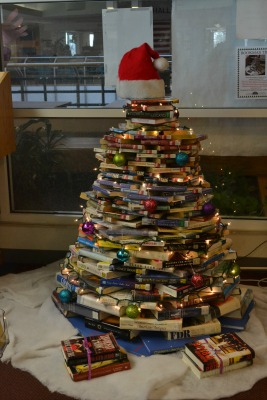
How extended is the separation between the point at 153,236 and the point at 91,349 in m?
0.59

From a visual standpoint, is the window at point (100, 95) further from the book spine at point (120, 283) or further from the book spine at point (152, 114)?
the book spine at point (120, 283)

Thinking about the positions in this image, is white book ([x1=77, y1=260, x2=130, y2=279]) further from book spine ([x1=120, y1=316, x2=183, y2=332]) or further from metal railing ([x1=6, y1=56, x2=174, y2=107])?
metal railing ([x1=6, y1=56, x2=174, y2=107])

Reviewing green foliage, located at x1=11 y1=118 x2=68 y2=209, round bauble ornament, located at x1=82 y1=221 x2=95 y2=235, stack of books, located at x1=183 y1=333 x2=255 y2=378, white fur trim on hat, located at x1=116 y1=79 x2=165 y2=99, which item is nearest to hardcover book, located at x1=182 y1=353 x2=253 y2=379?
stack of books, located at x1=183 y1=333 x2=255 y2=378

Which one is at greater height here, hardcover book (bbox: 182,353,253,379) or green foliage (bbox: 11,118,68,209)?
green foliage (bbox: 11,118,68,209)

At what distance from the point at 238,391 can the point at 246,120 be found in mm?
1722

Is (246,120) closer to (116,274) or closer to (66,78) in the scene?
(66,78)

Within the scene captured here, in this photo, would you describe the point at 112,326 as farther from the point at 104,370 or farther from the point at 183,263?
the point at 183,263

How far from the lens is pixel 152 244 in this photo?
2.53 m

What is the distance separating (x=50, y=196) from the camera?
3.60m

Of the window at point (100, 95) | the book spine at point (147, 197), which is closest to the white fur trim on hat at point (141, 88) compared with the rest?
the book spine at point (147, 197)

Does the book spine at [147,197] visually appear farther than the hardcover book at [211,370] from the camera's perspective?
Yes

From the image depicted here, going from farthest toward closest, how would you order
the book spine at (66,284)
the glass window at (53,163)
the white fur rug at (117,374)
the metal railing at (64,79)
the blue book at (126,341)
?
1. the glass window at (53,163)
2. the metal railing at (64,79)
3. the book spine at (66,284)
4. the blue book at (126,341)
5. the white fur rug at (117,374)

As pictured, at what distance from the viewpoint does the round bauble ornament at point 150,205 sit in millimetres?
2498

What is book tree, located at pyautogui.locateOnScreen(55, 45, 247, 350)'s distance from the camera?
2.51m
